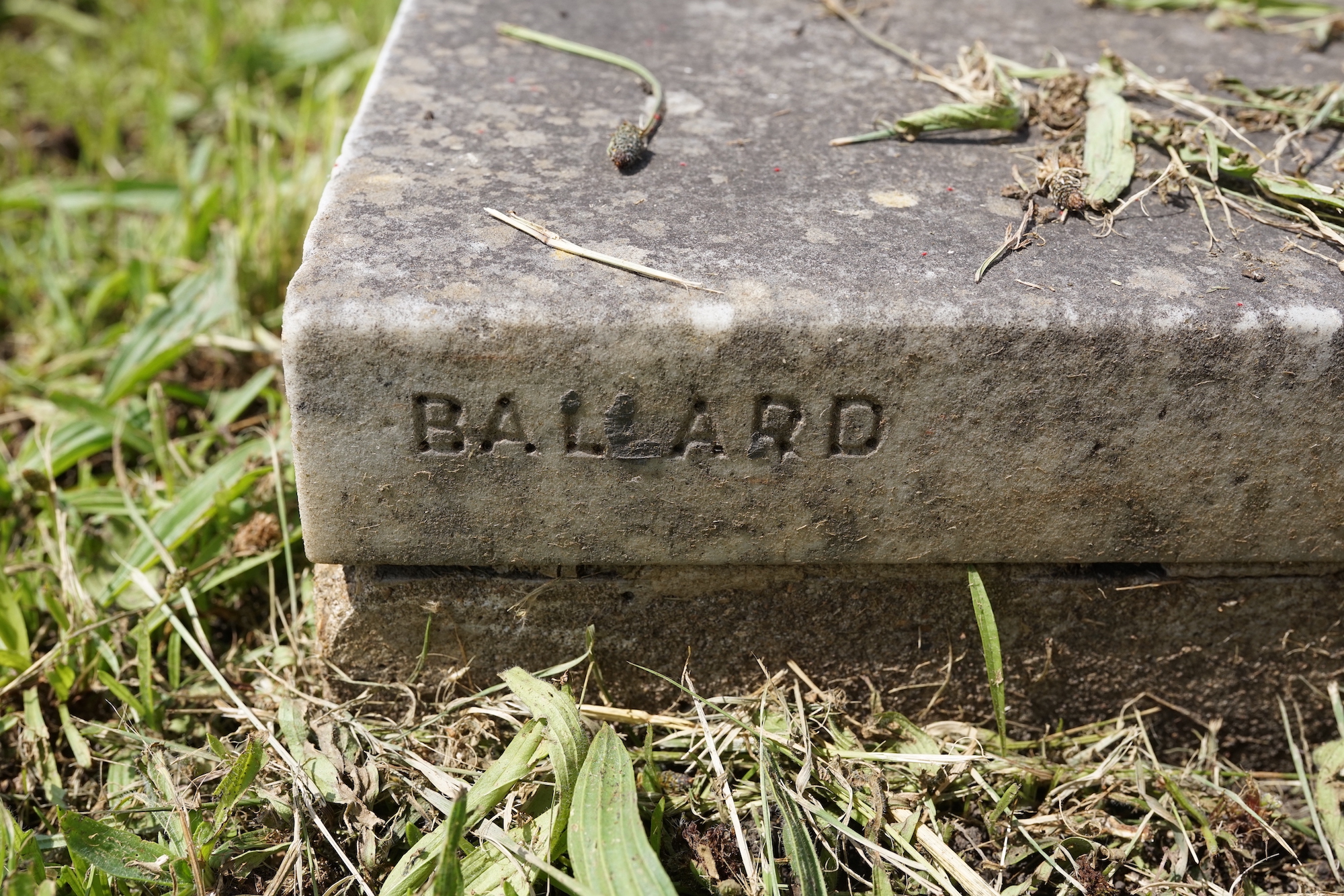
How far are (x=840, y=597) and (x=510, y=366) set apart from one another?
1.90ft

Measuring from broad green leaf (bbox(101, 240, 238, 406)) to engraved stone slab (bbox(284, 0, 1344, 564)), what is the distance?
0.83 meters

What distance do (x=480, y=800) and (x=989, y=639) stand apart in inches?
26.3

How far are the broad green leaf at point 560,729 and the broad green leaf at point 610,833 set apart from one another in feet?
0.05

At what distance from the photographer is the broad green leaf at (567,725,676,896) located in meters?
1.22

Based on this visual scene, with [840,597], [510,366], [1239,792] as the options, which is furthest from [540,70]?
[1239,792]

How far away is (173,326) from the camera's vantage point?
2232 mm

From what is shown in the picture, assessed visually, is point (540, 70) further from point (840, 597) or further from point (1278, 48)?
point (1278, 48)

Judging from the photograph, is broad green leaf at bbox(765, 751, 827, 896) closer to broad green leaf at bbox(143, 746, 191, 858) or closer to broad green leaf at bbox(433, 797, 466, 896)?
broad green leaf at bbox(433, 797, 466, 896)

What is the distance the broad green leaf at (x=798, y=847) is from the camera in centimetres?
132

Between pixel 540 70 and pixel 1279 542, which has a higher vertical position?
pixel 540 70

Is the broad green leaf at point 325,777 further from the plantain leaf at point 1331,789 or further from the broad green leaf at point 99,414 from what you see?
the plantain leaf at point 1331,789

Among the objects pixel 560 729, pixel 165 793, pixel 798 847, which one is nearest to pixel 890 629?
pixel 798 847

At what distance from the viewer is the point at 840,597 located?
1.54 metres

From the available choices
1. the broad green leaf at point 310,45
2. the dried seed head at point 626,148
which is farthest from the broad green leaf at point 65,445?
the broad green leaf at point 310,45
